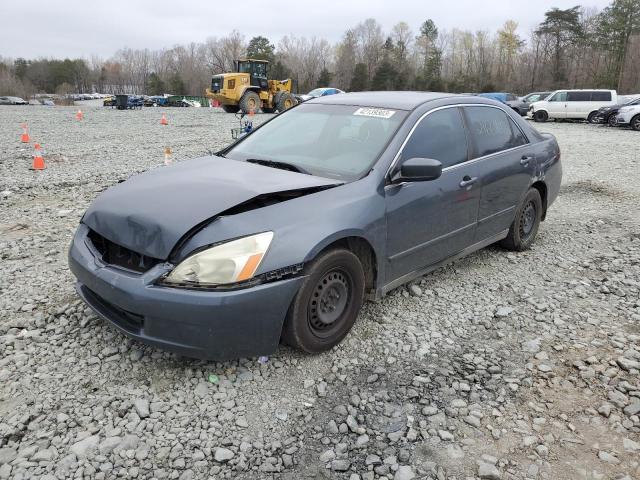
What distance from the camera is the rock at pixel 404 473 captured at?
2321mm

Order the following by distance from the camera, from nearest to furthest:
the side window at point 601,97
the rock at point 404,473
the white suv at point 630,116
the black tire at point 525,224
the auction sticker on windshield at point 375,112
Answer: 1. the rock at point 404,473
2. the auction sticker on windshield at point 375,112
3. the black tire at point 525,224
4. the white suv at point 630,116
5. the side window at point 601,97

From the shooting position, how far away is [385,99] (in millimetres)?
4152

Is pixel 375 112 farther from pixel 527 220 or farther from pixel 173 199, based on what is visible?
pixel 527 220

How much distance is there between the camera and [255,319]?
275cm

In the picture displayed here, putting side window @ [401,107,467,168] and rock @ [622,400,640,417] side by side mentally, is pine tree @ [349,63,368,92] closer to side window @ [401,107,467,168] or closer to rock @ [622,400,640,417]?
side window @ [401,107,467,168]

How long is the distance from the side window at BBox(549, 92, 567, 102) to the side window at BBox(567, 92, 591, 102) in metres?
0.19

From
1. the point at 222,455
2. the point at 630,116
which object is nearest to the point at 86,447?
the point at 222,455

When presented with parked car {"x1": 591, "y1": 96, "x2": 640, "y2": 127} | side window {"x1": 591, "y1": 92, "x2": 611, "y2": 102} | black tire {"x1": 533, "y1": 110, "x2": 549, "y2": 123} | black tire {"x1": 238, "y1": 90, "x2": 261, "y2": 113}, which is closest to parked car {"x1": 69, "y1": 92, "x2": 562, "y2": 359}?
parked car {"x1": 591, "y1": 96, "x2": 640, "y2": 127}

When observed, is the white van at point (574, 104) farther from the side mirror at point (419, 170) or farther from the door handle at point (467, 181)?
the side mirror at point (419, 170)

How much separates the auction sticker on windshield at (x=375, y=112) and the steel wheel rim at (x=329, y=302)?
1.41 metres

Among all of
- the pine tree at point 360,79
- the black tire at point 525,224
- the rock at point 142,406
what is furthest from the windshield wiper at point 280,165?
the pine tree at point 360,79

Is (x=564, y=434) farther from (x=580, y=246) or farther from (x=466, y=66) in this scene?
(x=466, y=66)

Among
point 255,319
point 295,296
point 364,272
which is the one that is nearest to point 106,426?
point 255,319

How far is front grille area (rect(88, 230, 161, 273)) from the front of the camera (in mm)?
2850
